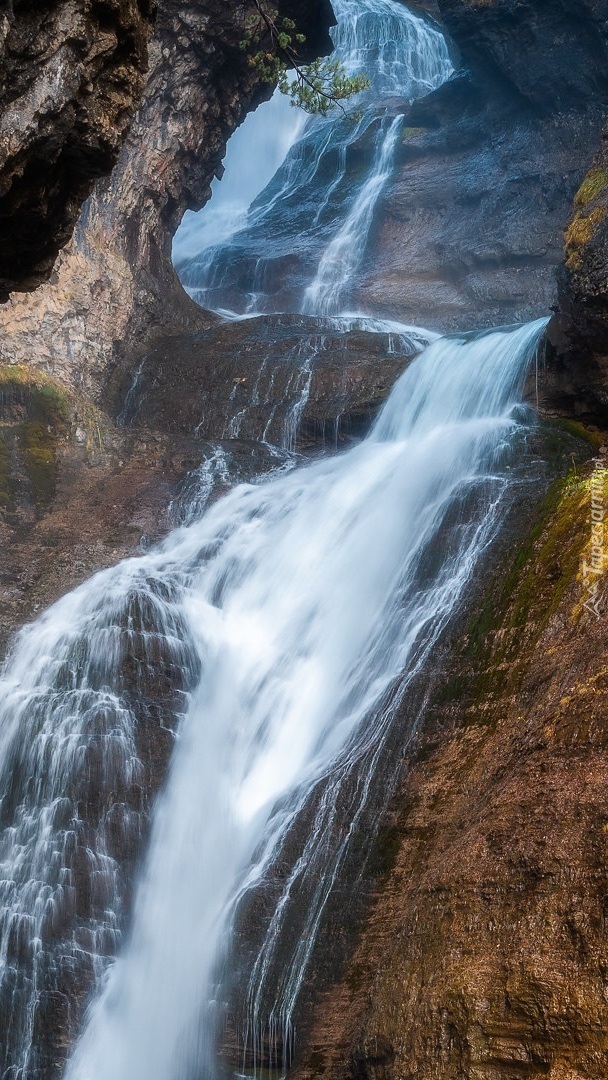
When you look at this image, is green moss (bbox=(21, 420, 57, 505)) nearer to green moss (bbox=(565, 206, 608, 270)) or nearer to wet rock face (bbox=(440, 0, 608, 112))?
green moss (bbox=(565, 206, 608, 270))

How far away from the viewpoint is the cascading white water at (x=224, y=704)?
7.60 meters

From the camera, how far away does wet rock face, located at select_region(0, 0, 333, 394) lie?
54.9 feet

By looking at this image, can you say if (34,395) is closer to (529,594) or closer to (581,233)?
(581,233)

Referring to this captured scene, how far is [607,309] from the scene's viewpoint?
10695mm

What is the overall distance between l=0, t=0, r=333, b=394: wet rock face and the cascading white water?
6.00 meters

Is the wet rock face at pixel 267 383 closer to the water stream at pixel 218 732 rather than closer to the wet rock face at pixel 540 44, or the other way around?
the water stream at pixel 218 732

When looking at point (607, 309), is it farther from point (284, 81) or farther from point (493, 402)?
point (284, 81)

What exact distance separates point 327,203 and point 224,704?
23.2 m

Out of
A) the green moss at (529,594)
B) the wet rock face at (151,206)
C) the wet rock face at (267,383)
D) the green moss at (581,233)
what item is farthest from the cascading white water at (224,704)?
the wet rock face at (151,206)

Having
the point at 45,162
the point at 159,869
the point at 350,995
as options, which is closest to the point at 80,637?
the point at 159,869

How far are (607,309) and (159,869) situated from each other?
8.24 m

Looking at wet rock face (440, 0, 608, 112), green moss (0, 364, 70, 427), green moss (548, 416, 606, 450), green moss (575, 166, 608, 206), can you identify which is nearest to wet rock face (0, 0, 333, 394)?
green moss (0, 364, 70, 427)

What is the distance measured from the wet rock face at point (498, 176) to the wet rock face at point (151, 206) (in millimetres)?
6784

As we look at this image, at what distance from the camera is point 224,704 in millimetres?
9820
